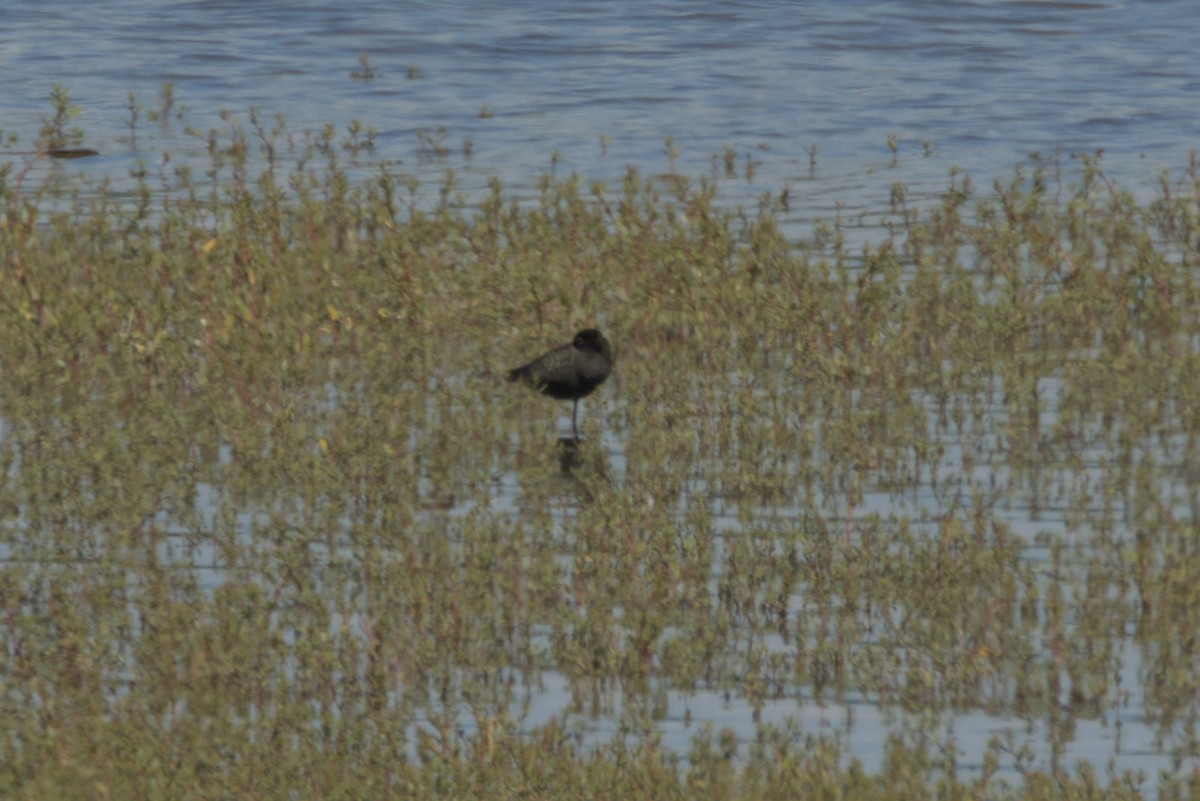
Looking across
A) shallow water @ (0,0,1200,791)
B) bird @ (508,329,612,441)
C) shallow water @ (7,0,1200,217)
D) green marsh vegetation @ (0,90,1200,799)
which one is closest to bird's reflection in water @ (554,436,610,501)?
green marsh vegetation @ (0,90,1200,799)

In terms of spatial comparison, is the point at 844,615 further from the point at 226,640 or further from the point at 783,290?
the point at 783,290

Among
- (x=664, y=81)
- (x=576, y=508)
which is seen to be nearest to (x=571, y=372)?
Result: (x=576, y=508)

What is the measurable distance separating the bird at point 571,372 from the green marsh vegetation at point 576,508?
0.22 m

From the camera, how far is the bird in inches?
470

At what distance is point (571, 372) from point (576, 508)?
1995 mm

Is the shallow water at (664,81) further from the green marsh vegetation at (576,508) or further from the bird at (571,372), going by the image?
the bird at (571,372)

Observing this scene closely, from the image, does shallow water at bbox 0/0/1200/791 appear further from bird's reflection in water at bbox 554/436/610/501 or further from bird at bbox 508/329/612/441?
bird's reflection in water at bbox 554/436/610/501

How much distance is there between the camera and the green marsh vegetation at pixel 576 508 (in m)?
7.21

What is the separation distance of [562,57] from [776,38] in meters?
4.13

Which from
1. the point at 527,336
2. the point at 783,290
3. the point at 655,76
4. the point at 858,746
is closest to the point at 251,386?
the point at 527,336

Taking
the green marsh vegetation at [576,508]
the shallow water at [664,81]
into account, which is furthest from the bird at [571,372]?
the shallow water at [664,81]

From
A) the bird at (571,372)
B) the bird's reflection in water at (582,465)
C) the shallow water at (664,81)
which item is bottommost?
the shallow water at (664,81)

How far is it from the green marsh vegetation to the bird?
222 mm

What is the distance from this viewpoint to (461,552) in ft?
30.7
